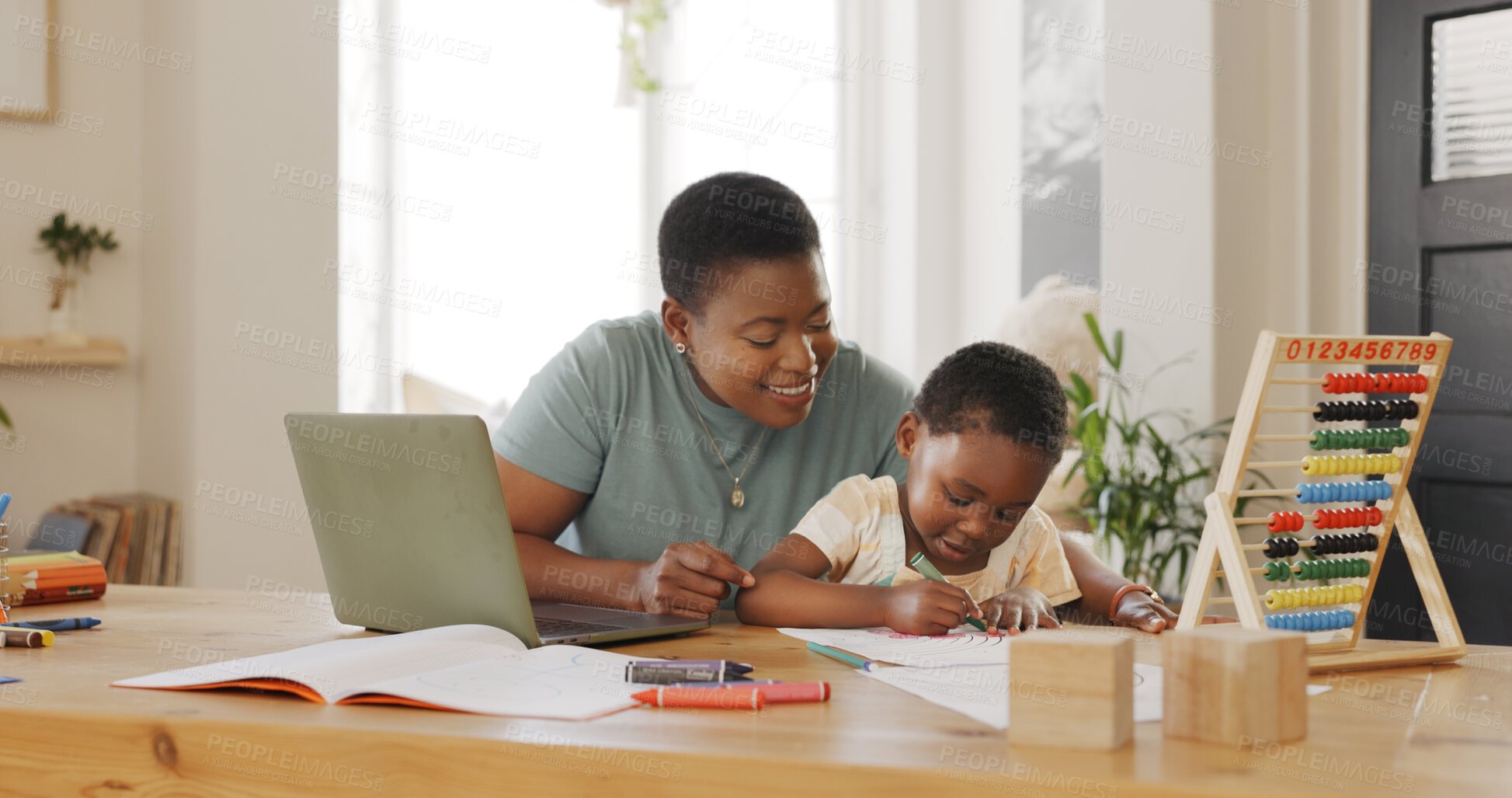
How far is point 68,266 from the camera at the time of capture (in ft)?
10.8

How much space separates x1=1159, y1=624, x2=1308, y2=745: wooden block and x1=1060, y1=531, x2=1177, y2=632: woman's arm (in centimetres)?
52

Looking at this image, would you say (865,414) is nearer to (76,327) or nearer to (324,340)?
(324,340)

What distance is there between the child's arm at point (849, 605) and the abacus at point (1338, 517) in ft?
0.81

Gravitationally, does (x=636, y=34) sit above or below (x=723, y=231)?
above

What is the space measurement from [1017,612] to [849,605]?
0.62 ft

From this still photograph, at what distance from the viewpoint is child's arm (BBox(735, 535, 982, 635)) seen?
1.25 m

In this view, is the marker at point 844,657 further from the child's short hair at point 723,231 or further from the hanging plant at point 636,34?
the hanging plant at point 636,34

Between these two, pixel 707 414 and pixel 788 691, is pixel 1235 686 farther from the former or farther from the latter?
pixel 707 414

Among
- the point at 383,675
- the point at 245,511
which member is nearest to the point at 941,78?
the point at 245,511

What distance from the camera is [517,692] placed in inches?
37.5

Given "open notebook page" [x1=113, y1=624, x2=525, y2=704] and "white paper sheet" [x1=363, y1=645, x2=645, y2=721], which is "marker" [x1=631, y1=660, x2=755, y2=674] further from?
"open notebook page" [x1=113, y1=624, x2=525, y2=704]

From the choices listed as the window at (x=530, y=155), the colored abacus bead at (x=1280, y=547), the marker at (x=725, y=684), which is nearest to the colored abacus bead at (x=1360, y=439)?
the colored abacus bead at (x=1280, y=547)

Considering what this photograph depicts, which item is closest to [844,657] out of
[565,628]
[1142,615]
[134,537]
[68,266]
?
[565,628]

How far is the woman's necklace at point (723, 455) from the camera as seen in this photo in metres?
1.81
